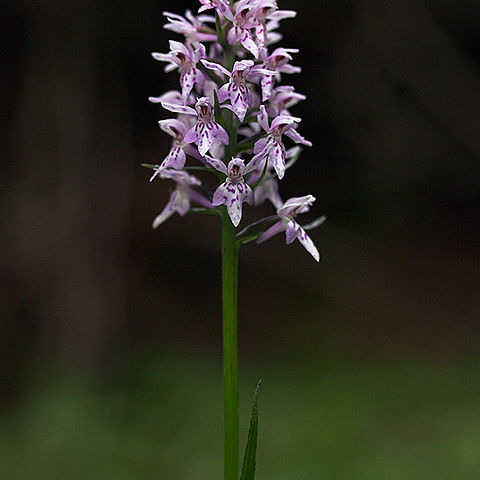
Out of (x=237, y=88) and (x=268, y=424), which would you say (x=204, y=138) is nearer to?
(x=237, y=88)

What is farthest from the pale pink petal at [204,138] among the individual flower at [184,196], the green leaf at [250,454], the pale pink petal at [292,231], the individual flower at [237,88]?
the green leaf at [250,454]

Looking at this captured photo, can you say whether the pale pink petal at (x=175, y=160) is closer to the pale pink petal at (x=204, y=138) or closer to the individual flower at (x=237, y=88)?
the pale pink petal at (x=204, y=138)

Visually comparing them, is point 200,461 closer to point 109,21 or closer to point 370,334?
point 370,334

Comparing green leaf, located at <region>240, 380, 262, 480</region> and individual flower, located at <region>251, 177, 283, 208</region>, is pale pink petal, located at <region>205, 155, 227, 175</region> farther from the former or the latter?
green leaf, located at <region>240, 380, 262, 480</region>

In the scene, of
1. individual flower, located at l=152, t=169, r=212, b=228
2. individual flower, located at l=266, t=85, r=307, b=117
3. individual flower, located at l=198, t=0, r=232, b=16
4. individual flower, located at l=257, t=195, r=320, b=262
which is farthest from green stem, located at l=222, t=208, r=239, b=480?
individual flower, located at l=198, t=0, r=232, b=16

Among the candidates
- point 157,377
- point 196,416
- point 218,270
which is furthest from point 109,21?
point 196,416

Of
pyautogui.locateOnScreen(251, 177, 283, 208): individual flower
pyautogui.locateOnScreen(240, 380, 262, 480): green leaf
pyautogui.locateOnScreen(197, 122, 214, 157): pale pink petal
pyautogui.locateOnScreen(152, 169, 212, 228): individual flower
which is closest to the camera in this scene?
pyautogui.locateOnScreen(240, 380, 262, 480): green leaf
